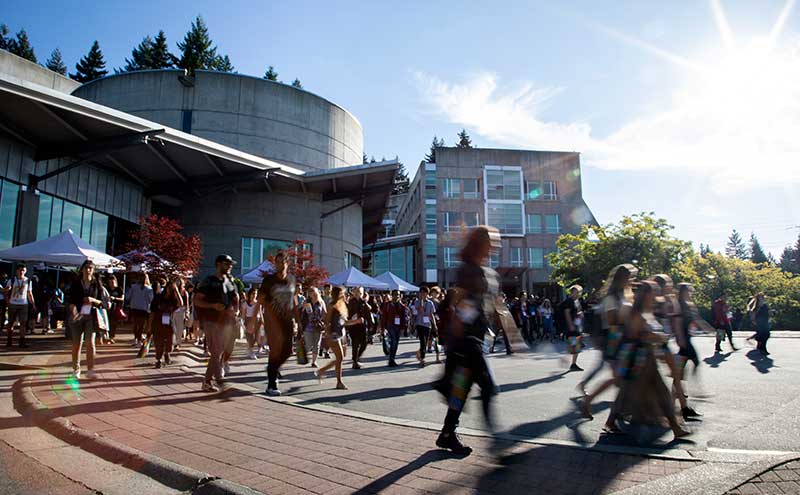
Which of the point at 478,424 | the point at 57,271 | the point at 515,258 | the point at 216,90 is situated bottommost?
the point at 478,424

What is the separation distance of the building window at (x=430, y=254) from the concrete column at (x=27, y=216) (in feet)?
109

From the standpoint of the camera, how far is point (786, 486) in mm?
3297

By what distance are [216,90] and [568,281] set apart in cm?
2575

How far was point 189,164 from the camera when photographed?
80.7 ft

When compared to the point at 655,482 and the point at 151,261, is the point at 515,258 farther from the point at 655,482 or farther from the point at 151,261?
the point at 655,482

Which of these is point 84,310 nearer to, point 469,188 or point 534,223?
point 469,188

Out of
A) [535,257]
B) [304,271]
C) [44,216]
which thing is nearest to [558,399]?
[304,271]

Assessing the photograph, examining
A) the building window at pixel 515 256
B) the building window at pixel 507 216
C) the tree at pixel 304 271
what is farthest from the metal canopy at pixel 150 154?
the building window at pixel 515 256

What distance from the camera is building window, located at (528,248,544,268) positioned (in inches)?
1849

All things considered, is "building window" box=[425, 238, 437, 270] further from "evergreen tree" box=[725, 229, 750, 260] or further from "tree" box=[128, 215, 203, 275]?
"evergreen tree" box=[725, 229, 750, 260]

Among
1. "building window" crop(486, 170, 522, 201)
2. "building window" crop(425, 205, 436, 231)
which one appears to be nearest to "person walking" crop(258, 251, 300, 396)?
"building window" crop(425, 205, 436, 231)

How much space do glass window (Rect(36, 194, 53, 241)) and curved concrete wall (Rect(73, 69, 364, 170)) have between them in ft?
41.5

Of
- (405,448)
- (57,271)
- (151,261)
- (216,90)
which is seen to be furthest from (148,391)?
(216,90)

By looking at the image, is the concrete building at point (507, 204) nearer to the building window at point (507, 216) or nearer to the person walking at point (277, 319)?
the building window at point (507, 216)
